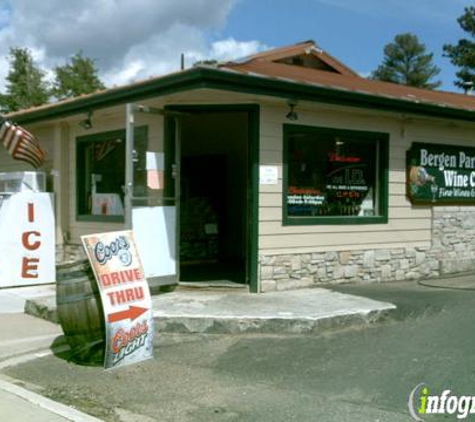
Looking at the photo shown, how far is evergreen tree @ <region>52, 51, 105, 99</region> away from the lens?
36250mm

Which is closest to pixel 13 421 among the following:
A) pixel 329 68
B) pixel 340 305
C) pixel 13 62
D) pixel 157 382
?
pixel 157 382

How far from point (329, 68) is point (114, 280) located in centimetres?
1282

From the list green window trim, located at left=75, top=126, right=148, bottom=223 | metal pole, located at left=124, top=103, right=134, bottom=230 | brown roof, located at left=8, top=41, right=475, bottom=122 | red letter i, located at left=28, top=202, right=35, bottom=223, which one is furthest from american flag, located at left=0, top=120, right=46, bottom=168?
metal pole, located at left=124, top=103, right=134, bottom=230

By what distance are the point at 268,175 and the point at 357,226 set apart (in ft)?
6.37

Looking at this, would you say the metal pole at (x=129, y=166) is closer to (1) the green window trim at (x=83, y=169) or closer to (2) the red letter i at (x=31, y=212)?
(1) the green window trim at (x=83, y=169)

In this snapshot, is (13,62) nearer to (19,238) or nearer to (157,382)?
(19,238)

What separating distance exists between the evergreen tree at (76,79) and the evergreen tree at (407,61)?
29.3m

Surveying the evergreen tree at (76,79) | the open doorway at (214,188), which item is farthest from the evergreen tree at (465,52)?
the open doorway at (214,188)

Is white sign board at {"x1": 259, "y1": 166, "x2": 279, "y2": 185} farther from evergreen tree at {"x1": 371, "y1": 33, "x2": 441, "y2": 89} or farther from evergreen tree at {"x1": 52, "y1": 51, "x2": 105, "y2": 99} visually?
evergreen tree at {"x1": 371, "y1": 33, "x2": 441, "y2": 89}

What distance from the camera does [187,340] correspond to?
295 inches

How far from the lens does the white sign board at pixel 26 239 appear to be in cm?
1106

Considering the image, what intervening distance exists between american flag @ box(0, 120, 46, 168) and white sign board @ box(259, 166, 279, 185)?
480 cm

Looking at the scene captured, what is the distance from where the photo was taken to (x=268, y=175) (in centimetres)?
944

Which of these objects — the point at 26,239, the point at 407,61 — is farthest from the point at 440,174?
the point at 407,61
